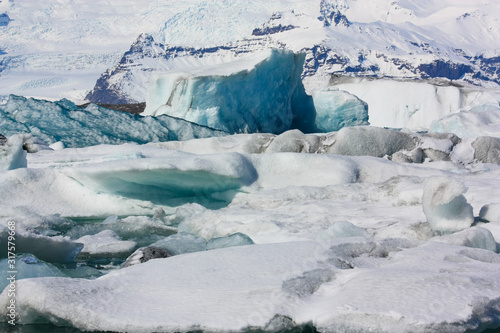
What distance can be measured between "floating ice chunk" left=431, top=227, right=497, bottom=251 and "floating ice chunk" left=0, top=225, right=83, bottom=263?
2.63 meters

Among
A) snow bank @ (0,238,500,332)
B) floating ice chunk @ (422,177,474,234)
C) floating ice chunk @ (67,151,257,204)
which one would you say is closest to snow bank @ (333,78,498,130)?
floating ice chunk @ (67,151,257,204)

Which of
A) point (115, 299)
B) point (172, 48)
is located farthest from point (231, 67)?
point (172, 48)

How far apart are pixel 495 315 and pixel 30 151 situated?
323 inches

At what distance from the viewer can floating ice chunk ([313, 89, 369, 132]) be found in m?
14.9

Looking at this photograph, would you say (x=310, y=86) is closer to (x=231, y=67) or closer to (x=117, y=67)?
(x=231, y=67)

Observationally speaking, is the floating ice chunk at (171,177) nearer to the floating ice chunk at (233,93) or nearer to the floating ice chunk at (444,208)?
the floating ice chunk at (444,208)

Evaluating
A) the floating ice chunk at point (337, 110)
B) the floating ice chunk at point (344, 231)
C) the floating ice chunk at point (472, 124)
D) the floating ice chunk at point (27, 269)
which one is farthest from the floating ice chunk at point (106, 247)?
the floating ice chunk at point (337, 110)

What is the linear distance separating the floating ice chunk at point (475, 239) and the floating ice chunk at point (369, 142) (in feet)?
16.2

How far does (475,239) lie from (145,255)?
215cm

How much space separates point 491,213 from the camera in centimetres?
457

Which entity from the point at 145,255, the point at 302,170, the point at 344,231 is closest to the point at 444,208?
the point at 344,231

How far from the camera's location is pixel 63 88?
376 feet

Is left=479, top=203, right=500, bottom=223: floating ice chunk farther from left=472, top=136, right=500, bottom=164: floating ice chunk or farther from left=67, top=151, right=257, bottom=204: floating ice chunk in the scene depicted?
left=472, top=136, right=500, bottom=164: floating ice chunk

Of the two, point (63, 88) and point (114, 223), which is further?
point (63, 88)
